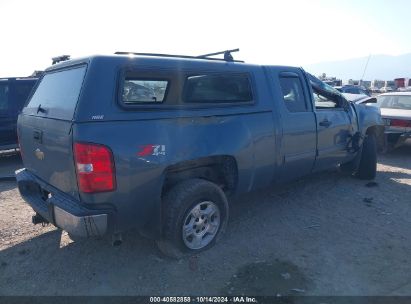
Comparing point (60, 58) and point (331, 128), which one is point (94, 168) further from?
point (331, 128)

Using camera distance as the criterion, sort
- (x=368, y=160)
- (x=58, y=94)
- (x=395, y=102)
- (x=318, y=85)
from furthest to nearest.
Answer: (x=395, y=102) → (x=368, y=160) → (x=318, y=85) → (x=58, y=94)

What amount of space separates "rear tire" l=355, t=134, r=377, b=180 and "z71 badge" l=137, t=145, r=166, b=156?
433cm

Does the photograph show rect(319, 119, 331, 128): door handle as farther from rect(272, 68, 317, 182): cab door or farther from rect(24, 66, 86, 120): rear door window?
rect(24, 66, 86, 120): rear door window

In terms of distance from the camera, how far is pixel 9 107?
8352 millimetres

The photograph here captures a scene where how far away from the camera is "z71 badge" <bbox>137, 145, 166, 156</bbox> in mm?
3055

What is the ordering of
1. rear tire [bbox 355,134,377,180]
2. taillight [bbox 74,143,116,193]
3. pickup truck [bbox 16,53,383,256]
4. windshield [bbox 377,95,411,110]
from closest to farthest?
taillight [bbox 74,143,116,193], pickup truck [bbox 16,53,383,256], rear tire [bbox 355,134,377,180], windshield [bbox 377,95,411,110]

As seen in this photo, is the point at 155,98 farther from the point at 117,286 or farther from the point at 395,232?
the point at 395,232

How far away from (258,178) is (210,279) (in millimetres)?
1372

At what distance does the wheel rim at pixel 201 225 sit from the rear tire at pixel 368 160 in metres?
3.52

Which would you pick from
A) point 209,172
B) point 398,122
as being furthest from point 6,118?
point 398,122

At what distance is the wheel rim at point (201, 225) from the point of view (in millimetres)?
3637

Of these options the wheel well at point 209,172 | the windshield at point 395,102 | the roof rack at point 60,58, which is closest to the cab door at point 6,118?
the roof rack at point 60,58

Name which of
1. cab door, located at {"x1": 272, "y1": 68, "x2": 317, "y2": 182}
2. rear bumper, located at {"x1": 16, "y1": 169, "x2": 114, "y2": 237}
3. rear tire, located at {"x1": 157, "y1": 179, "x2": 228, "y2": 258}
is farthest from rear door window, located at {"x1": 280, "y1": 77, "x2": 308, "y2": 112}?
rear bumper, located at {"x1": 16, "y1": 169, "x2": 114, "y2": 237}

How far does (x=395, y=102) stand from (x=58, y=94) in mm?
8626
